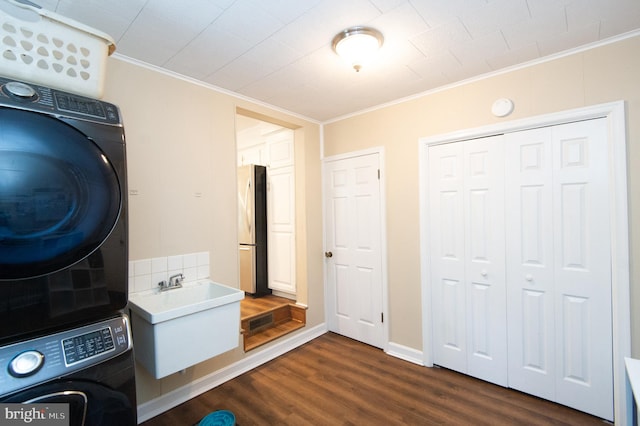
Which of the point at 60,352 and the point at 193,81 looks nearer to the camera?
the point at 60,352

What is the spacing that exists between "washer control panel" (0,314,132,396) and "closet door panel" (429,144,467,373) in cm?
225

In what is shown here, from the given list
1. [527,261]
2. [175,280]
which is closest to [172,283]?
[175,280]

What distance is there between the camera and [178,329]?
1654mm

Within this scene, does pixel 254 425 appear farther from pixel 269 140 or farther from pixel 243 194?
pixel 269 140

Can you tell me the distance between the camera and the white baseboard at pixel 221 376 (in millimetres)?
1990

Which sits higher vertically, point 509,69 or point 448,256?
point 509,69

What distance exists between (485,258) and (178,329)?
2.20m

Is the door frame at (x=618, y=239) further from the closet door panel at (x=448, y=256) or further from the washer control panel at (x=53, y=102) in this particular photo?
the washer control panel at (x=53, y=102)

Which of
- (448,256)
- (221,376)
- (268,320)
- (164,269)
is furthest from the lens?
(268,320)

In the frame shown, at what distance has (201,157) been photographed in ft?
7.50

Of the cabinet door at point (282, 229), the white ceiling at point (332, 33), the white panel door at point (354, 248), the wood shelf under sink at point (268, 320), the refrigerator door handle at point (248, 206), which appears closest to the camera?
the white ceiling at point (332, 33)

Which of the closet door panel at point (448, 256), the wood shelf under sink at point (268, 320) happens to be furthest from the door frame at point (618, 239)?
the wood shelf under sink at point (268, 320)

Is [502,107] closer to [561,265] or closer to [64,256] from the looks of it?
[561,265]

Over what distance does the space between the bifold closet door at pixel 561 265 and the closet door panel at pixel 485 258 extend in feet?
0.20
